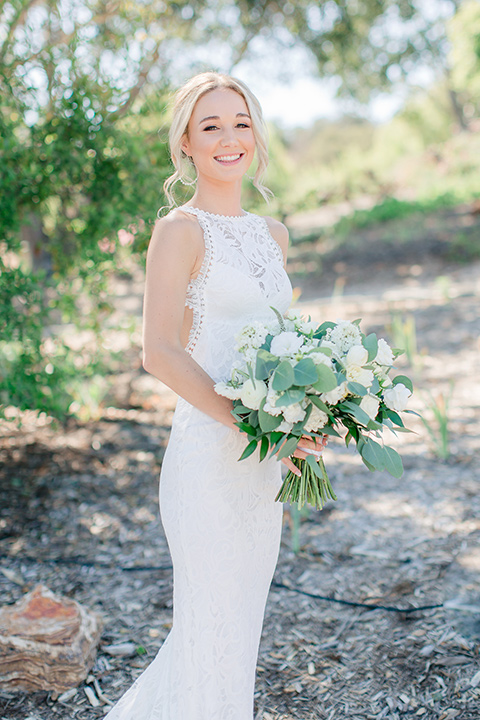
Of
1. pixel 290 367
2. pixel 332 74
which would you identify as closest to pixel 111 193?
pixel 290 367

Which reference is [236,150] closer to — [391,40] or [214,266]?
[214,266]

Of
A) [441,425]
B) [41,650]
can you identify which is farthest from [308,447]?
[441,425]

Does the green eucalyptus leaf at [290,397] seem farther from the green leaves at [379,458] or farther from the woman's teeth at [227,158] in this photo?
the woman's teeth at [227,158]

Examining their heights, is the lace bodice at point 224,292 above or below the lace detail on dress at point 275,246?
below

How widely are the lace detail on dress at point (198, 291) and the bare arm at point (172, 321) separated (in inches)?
2.4

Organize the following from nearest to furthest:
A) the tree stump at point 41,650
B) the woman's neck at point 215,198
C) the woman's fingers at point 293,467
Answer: the woman's fingers at point 293,467, the woman's neck at point 215,198, the tree stump at point 41,650

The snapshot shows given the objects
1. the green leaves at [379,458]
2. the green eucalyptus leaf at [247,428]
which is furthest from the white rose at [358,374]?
the green eucalyptus leaf at [247,428]

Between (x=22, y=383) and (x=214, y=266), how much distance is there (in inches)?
94.1

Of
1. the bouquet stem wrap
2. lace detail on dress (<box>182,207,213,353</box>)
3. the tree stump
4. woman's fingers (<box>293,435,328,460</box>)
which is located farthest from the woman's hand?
the tree stump

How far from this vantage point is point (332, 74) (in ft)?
33.4

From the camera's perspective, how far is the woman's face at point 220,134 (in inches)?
79.0

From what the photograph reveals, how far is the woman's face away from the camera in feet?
6.59

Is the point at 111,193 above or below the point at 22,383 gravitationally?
above

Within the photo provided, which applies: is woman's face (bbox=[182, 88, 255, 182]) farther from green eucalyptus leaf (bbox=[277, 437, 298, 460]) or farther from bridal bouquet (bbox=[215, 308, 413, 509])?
green eucalyptus leaf (bbox=[277, 437, 298, 460])
